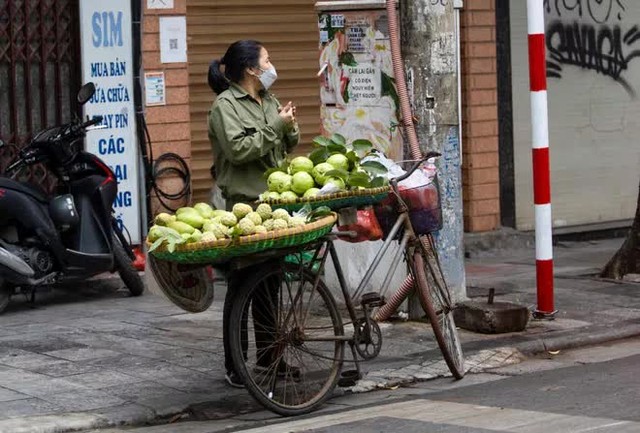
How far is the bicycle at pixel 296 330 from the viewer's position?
6699 mm

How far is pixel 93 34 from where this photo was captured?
36.4 feet

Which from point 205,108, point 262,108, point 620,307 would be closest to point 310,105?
point 205,108

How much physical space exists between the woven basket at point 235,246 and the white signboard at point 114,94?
4.80m

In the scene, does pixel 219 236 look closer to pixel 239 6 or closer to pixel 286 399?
pixel 286 399

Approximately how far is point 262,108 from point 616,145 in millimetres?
8284

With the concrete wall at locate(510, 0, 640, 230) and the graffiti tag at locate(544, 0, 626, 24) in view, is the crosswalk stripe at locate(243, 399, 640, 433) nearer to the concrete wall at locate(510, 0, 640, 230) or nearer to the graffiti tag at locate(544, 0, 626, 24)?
the concrete wall at locate(510, 0, 640, 230)

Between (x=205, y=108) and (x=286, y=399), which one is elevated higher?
(x=205, y=108)

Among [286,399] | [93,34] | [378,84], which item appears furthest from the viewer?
[93,34]

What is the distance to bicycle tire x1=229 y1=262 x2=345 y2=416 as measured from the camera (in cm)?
671

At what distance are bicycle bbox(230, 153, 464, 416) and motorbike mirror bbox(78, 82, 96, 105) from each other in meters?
3.76

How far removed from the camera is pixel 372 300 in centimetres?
703

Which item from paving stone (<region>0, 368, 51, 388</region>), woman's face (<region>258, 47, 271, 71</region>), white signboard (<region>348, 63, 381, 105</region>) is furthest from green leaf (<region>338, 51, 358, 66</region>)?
paving stone (<region>0, 368, 51, 388</region>)

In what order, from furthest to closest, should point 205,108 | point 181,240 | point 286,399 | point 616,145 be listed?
point 616,145 → point 205,108 → point 286,399 → point 181,240

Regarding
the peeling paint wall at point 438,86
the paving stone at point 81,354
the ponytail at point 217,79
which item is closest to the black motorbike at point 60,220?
the paving stone at point 81,354
